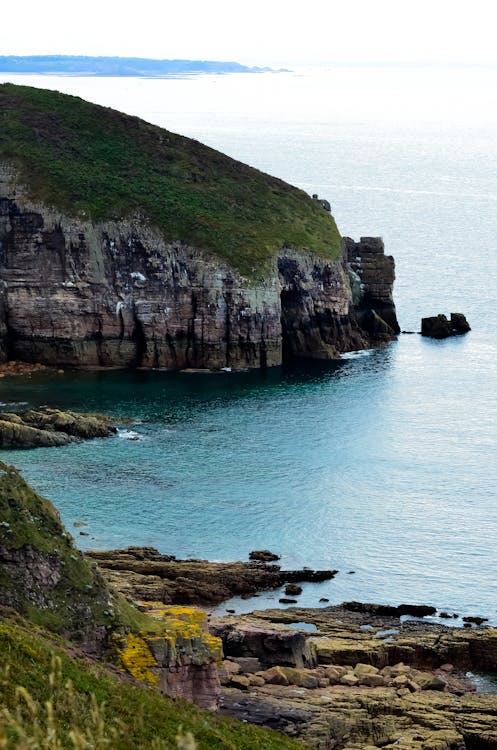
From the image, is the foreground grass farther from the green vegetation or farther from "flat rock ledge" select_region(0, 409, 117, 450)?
"flat rock ledge" select_region(0, 409, 117, 450)

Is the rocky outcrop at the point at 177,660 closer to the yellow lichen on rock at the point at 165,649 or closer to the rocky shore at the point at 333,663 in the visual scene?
the yellow lichen on rock at the point at 165,649

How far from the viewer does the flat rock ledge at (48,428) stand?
100438 mm

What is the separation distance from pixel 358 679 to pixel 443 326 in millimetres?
81987

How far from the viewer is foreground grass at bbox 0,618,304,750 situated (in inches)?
1503

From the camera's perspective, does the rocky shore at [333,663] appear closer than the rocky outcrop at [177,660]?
No

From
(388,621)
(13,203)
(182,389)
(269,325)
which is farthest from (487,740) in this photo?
(13,203)

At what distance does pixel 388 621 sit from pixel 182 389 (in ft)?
154

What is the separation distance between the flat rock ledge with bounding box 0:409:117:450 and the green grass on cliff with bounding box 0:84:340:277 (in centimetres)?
2743

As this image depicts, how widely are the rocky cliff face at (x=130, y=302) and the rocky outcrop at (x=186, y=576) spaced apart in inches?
1767

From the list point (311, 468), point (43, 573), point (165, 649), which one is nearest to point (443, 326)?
point (311, 468)

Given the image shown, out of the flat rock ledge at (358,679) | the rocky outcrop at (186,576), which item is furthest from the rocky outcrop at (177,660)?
the rocky outcrop at (186,576)

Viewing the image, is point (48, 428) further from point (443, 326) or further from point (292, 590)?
point (443, 326)

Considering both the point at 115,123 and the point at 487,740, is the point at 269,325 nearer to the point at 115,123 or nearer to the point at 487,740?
the point at 115,123

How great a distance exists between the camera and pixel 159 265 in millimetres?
128625
